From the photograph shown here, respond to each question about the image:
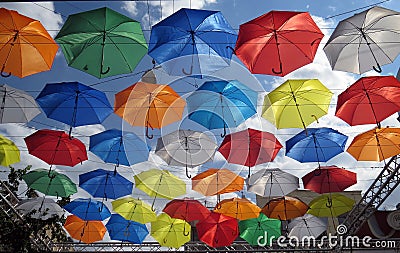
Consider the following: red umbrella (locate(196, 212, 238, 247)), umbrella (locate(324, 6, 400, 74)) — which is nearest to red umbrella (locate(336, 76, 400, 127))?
umbrella (locate(324, 6, 400, 74))

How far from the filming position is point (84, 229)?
11531 mm

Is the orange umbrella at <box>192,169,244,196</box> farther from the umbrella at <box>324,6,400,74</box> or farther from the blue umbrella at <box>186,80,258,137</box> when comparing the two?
the umbrella at <box>324,6,400,74</box>

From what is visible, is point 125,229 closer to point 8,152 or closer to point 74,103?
point 8,152

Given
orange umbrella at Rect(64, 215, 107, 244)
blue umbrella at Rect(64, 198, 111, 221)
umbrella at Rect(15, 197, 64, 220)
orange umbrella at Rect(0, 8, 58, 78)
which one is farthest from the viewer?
orange umbrella at Rect(64, 215, 107, 244)

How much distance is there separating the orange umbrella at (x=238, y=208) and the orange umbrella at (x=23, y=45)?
5.34 m

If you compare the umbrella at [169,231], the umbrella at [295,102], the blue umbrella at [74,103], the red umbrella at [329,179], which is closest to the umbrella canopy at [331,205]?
the red umbrella at [329,179]

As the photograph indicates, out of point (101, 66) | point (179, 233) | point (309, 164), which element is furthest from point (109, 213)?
point (101, 66)

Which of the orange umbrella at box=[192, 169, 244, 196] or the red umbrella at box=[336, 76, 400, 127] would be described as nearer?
the red umbrella at box=[336, 76, 400, 127]

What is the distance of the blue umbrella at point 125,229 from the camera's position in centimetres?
1122

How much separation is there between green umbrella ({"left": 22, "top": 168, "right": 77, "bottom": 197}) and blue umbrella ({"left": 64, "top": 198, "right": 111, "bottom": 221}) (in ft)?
2.92

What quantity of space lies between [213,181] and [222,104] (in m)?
2.19

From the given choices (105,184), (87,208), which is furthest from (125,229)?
(105,184)

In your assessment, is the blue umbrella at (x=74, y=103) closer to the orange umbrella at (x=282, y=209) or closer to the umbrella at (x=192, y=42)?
the umbrella at (x=192, y=42)

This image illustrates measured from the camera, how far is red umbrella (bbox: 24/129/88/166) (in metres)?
8.09
